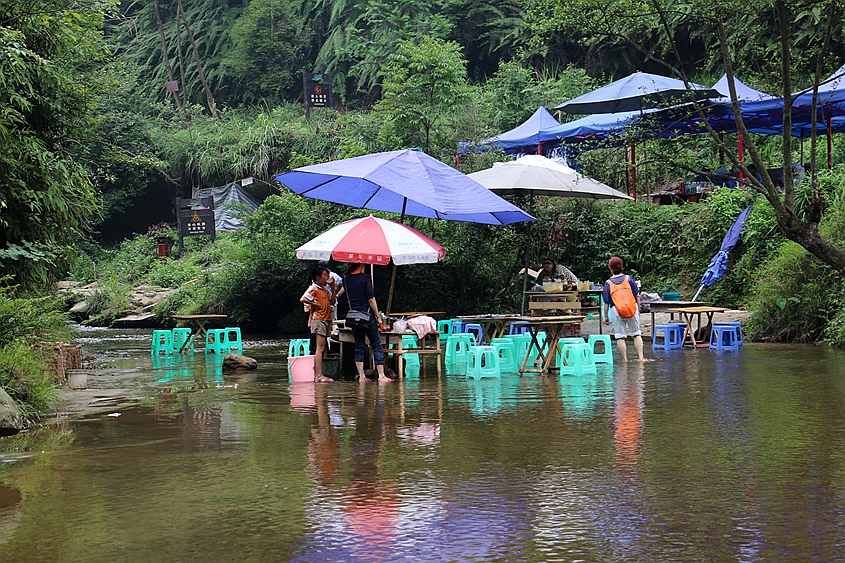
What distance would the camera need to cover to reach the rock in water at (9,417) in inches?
332

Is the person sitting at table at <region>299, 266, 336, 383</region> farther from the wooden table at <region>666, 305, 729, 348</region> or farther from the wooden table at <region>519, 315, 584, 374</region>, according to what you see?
the wooden table at <region>666, 305, 729, 348</region>

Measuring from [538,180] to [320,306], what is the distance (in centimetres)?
679

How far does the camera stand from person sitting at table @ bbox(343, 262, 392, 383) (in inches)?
498

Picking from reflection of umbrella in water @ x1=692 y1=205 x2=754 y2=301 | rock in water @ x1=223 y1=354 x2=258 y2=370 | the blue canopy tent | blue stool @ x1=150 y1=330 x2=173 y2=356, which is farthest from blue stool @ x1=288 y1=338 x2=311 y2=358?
the blue canopy tent

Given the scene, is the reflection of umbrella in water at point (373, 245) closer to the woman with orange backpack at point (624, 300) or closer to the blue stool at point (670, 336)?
the woman with orange backpack at point (624, 300)

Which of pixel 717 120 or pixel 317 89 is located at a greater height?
pixel 317 89

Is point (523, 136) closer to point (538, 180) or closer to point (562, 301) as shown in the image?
point (538, 180)

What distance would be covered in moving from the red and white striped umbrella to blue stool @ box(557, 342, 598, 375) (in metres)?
2.21

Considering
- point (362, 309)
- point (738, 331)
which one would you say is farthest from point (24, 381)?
point (738, 331)

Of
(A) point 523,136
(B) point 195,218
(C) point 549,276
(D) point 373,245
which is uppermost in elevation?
(A) point 523,136

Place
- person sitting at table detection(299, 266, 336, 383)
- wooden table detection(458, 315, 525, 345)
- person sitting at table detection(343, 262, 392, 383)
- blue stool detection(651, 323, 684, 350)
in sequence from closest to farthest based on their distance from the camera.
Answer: person sitting at table detection(343, 262, 392, 383), person sitting at table detection(299, 266, 336, 383), wooden table detection(458, 315, 525, 345), blue stool detection(651, 323, 684, 350)

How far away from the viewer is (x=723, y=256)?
1958cm

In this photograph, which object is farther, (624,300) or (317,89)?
(317,89)

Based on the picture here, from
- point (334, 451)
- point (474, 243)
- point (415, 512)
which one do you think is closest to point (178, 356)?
point (474, 243)
